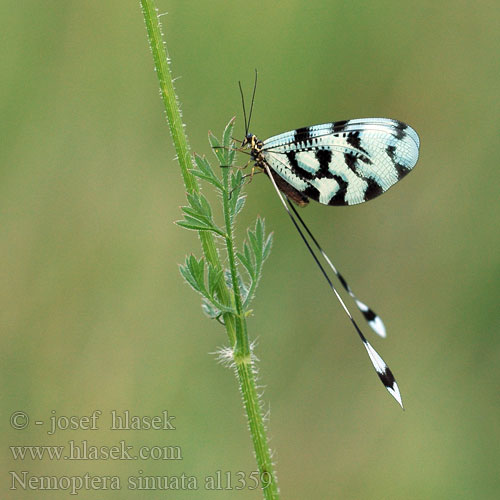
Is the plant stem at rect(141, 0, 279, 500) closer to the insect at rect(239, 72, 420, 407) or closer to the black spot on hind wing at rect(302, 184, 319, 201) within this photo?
the insect at rect(239, 72, 420, 407)

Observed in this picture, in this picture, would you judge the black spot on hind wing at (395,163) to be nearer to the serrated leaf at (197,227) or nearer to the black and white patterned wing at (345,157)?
the black and white patterned wing at (345,157)

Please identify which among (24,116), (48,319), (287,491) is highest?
(24,116)

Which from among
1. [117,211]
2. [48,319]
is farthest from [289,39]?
[48,319]

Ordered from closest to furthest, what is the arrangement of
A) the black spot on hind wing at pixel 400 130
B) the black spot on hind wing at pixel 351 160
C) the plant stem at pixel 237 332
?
the plant stem at pixel 237 332 < the black spot on hind wing at pixel 400 130 < the black spot on hind wing at pixel 351 160

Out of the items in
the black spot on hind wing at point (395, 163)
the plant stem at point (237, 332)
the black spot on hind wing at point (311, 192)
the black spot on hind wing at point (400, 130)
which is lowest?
the plant stem at point (237, 332)

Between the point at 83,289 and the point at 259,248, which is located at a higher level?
the point at 83,289

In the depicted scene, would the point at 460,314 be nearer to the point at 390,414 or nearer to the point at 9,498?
the point at 390,414

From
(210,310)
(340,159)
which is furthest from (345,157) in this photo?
(210,310)

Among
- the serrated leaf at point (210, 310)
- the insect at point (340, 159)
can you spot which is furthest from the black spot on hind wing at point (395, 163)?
the serrated leaf at point (210, 310)

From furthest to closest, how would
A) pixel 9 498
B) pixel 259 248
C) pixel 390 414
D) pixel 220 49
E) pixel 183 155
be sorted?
pixel 220 49
pixel 390 414
pixel 9 498
pixel 259 248
pixel 183 155
